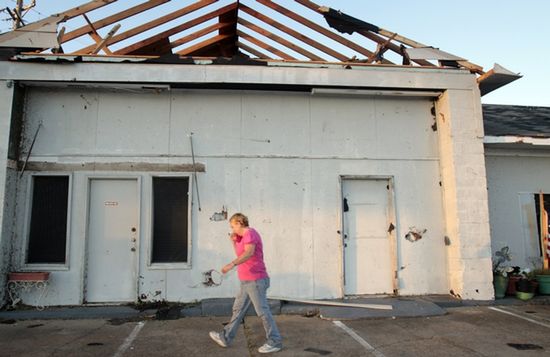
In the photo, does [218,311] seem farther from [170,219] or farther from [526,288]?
[526,288]

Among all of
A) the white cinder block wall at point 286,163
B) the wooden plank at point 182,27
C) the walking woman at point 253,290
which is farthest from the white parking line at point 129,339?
the wooden plank at point 182,27

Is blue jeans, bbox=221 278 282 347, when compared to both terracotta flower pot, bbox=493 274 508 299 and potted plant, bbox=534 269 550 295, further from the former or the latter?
potted plant, bbox=534 269 550 295

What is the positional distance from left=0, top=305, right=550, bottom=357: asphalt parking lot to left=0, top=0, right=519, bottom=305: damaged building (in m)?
0.95

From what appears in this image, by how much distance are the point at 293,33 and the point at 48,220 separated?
21.0 ft

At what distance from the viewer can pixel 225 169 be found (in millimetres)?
7785

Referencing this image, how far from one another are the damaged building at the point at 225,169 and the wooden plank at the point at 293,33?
100 cm

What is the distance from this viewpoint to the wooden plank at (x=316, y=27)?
8477 millimetres

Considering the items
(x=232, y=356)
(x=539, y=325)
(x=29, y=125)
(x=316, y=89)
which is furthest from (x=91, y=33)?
(x=539, y=325)

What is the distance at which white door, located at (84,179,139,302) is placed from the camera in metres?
7.38

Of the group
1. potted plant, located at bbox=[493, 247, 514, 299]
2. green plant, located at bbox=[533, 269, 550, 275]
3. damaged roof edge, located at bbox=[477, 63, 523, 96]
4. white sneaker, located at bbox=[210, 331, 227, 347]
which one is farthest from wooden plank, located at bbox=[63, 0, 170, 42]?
green plant, located at bbox=[533, 269, 550, 275]

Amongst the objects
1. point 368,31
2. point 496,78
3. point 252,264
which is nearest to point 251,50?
point 368,31

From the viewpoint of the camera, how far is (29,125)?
7621 millimetres

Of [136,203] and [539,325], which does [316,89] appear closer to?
[136,203]

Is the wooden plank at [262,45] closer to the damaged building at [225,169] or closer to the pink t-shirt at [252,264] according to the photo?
the damaged building at [225,169]
